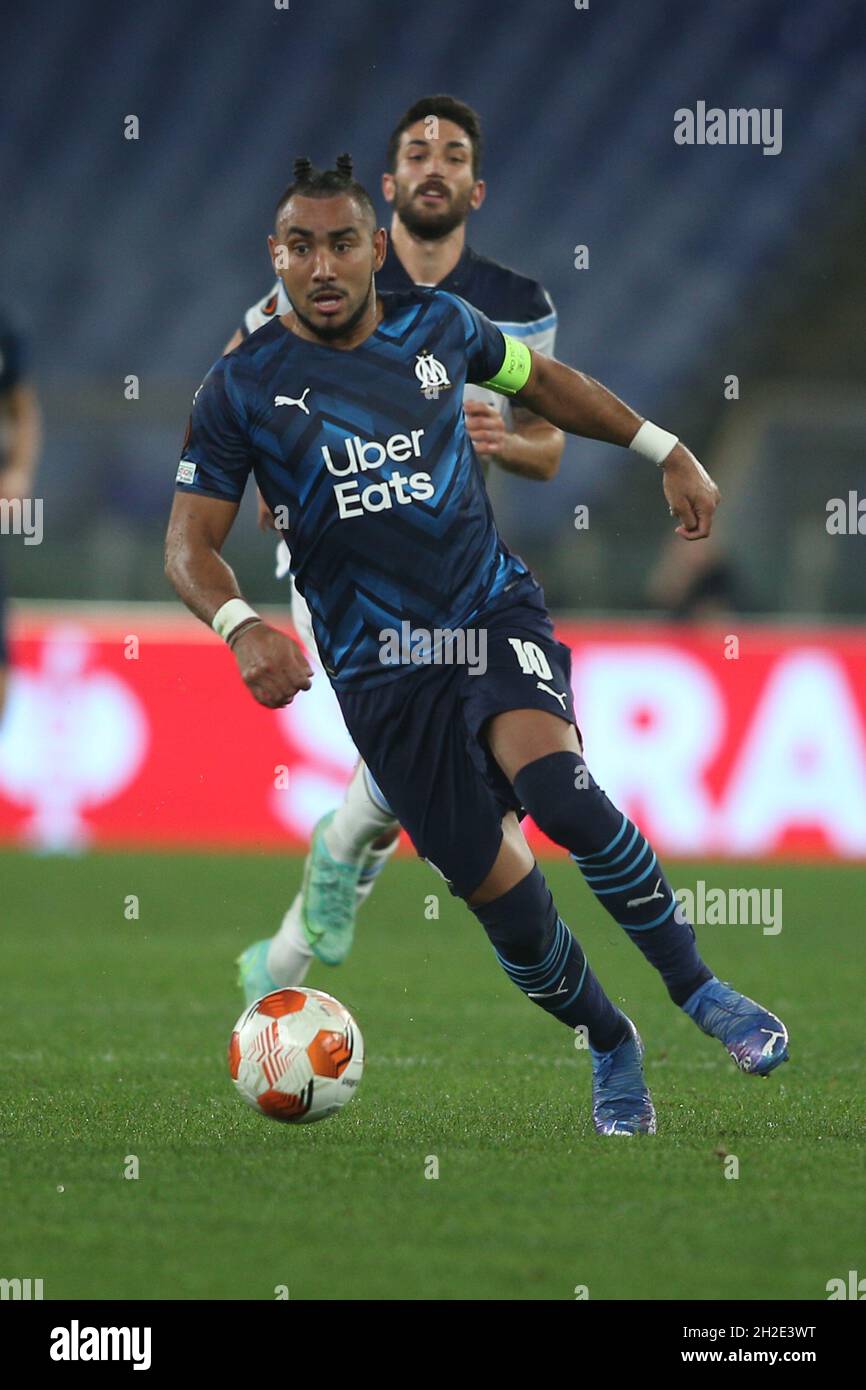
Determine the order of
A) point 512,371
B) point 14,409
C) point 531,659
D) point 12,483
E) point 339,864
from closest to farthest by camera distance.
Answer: point 531,659 < point 512,371 < point 339,864 < point 12,483 < point 14,409

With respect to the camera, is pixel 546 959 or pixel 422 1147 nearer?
pixel 422 1147

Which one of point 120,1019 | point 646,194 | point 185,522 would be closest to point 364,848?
point 120,1019

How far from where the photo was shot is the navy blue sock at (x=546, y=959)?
4566mm

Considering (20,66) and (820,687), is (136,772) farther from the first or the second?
(20,66)

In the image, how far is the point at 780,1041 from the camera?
4363 mm

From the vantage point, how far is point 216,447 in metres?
4.54

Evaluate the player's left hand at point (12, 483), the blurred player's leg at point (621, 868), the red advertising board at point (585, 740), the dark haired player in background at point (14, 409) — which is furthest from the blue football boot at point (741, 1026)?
the red advertising board at point (585, 740)

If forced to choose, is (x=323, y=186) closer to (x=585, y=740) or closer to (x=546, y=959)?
(x=546, y=959)

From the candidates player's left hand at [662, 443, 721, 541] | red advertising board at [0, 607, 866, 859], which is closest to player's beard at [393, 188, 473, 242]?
player's left hand at [662, 443, 721, 541]

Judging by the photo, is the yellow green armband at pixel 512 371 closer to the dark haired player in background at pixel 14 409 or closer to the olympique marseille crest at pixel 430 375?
the olympique marseille crest at pixel 430 375

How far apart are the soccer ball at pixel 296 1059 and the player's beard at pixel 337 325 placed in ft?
4.96

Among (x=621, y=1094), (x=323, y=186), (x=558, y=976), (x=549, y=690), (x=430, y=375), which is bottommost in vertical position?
(x=621, y=1094)

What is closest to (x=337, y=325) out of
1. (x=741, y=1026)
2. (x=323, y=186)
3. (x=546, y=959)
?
(x=323, y=186)

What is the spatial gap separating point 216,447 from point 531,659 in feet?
2.78
